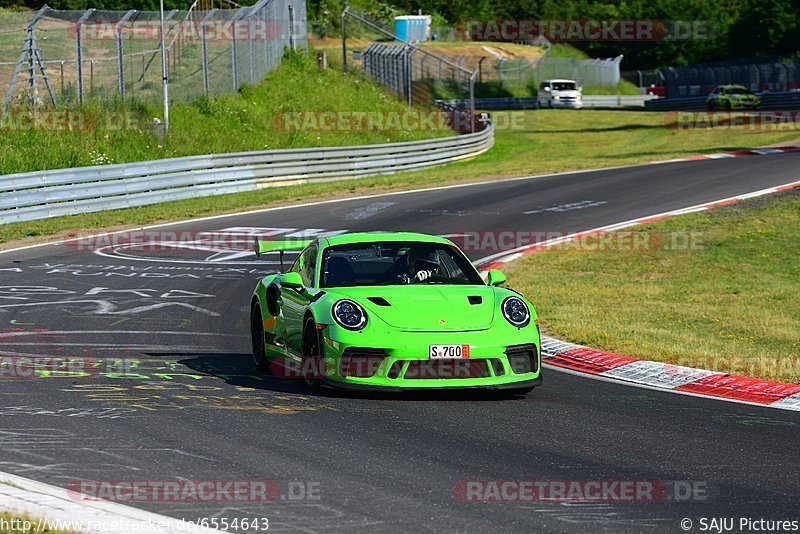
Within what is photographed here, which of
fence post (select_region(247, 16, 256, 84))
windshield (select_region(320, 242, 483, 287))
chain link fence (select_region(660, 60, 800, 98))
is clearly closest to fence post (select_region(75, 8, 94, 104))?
fence post (select_region(247, 16, 256, 84))

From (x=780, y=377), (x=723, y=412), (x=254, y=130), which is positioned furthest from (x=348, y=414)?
(x=254, y=130)

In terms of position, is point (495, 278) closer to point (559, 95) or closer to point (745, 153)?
point (745, 153)

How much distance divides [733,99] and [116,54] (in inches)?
1465

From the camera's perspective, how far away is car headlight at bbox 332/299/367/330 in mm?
9117

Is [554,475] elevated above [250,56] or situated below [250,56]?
below

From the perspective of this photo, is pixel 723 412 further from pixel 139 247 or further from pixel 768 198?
pixel 768 198

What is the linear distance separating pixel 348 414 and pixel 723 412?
2739mm

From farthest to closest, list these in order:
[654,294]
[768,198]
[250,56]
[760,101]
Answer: [760,101], [250,56], [768,198], [654,294]

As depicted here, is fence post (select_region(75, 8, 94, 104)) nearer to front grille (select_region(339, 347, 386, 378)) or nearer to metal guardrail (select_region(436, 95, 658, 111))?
front grille (select_region(339, 347, 386, 378))

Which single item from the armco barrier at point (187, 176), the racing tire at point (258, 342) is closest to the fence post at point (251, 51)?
the armco barrier at point (187, 176)

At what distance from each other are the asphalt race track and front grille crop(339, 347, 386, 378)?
241mm

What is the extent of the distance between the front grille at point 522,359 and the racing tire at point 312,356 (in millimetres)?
1447

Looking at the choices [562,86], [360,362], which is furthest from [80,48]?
[562,86]

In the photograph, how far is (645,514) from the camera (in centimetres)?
597
